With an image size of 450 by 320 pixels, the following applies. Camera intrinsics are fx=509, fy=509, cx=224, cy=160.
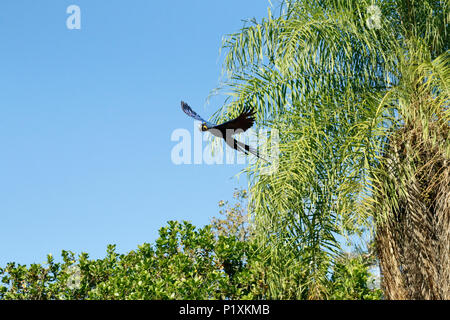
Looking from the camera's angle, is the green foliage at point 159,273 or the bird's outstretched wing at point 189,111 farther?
the green foliage at point 159,273

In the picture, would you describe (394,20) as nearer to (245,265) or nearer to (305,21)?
(305,21)

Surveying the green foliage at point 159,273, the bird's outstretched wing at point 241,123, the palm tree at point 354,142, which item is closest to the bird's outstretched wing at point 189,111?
the bird's outstretched wing at point 241,123

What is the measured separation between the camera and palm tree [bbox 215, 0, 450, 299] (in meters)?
5.58

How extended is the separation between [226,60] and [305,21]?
118 cm

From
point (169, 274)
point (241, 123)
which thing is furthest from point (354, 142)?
point (169, 274)

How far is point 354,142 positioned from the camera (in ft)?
19.0

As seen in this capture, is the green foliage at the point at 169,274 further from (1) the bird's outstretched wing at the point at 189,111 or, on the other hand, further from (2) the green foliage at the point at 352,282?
(1) the bird's outstretched wing at the point at 189,111

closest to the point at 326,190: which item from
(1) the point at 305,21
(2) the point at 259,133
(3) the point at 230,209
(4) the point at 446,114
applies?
(2) the point at 259,133

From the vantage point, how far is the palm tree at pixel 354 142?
558cm

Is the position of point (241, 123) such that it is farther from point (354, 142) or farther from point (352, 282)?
point (352, 282)

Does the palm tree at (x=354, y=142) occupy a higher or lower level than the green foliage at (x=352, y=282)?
higher

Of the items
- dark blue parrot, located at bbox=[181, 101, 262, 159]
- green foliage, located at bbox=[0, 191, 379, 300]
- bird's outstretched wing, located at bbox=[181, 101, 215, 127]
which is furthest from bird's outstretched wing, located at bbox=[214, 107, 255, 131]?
green foliage, located at bbox=[0, 191, 379, 300]

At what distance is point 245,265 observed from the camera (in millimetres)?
7086
